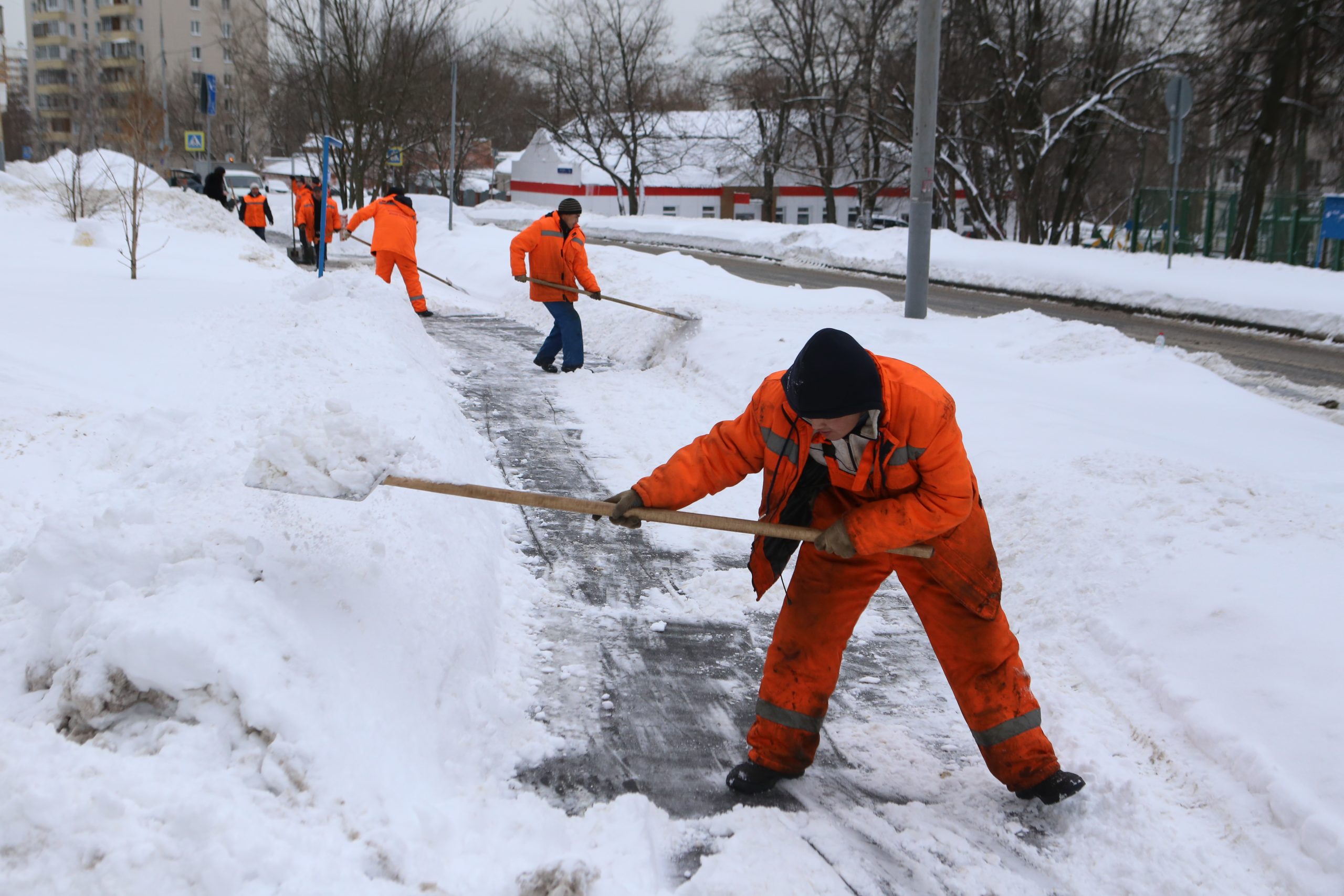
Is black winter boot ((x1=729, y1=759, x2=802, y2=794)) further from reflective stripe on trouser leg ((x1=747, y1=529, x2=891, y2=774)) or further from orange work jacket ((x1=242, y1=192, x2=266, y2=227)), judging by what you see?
orange work jacket ((x1=242, y1=192, x2=266, y2=227))

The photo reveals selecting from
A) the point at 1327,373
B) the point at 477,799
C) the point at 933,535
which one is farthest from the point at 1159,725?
the point at 1327,373

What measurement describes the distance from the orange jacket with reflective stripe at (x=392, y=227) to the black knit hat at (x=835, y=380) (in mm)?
9141

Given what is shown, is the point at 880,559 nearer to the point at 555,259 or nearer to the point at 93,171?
the point at 555,259

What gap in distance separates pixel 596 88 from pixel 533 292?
116 feet

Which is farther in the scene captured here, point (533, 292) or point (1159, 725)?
point (533, 292)

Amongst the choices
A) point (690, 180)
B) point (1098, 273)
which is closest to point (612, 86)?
point (690, 180)

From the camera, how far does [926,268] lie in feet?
36.6

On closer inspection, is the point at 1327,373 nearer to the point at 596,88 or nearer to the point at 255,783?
the point at 255,783

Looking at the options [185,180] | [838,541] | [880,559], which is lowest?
[880,559]

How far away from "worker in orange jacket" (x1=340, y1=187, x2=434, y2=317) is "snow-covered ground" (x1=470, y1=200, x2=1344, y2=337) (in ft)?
32.4

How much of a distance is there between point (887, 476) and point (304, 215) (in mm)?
16865

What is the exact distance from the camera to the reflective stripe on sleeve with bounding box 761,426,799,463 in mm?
3074

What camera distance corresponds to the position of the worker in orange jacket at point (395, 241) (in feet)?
37.2

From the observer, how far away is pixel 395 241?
11.3m
